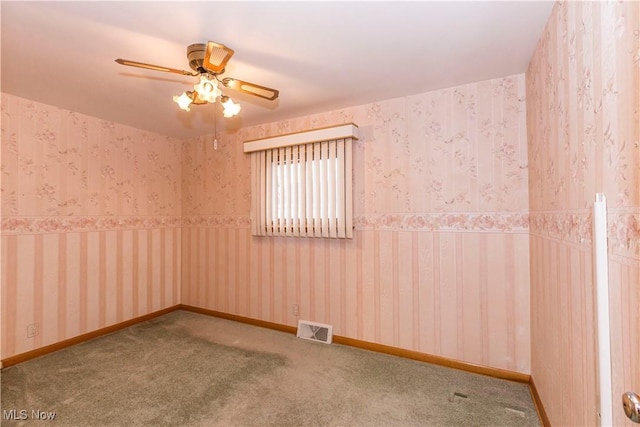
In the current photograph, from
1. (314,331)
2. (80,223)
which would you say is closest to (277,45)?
(314,331)

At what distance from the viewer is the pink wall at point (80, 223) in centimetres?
266

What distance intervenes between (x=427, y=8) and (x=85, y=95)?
2868mm

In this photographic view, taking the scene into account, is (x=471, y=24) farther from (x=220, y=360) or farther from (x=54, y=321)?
(x=54, y=321)

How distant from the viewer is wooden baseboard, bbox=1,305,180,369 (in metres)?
2.60

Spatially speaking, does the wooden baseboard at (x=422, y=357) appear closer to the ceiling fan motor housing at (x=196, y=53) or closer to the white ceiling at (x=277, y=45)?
the white ceiling at (x=277, y=45)

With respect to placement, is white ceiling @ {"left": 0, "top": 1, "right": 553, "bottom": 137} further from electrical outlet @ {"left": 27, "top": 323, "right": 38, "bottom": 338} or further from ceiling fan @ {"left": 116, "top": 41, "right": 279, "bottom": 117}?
electrical outlet @ {"left": 27, "top": 323, "right": 38, "bottom": 338}

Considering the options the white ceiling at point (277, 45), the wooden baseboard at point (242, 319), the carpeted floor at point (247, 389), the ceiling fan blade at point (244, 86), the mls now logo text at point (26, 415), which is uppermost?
the white ceiling at point (277, 45)

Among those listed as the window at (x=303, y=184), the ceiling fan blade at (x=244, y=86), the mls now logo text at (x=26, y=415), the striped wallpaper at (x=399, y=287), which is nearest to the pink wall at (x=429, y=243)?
the striped wallpaper at (x=399, y=287)

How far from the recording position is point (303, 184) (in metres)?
3.16

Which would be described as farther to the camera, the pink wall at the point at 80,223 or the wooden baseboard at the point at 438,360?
the pink wall at the point at 80,223

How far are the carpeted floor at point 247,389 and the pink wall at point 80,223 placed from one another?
47 centimetres

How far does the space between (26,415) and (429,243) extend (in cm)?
314

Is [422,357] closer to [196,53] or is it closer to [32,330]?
[196,53]

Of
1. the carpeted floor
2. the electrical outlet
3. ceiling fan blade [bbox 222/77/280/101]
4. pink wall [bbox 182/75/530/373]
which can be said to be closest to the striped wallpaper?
pink wall [bbox 182/75/530/373]
